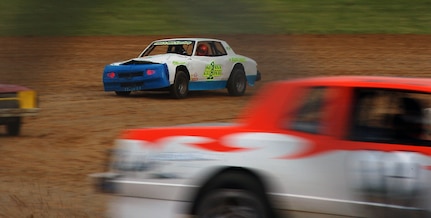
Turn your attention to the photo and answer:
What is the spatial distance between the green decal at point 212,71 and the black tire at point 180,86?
401mm

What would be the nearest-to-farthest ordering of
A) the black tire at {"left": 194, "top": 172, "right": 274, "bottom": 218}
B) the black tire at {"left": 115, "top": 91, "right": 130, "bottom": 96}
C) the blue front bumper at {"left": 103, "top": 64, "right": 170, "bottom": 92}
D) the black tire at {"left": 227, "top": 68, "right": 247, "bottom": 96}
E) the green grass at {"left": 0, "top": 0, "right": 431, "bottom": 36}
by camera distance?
the green grass at {"left": 0, "top": 0, "right": 431, "bottom": 36} < the black tire at {"left": 194, "top": 172, "right": 274, "bottom": 218} < the black tire at {"left": 227, "top": 68, "right": 247, "bottom": 96} < the blue front bumper at {"left": 103, "top": 64, "right": 170, "bottom": 92} < the black tire at {"left": 115, "top": 91, "right": 130, "bottom": 96}

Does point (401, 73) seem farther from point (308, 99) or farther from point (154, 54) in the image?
point (308, 99)

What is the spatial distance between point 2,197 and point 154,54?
10.4 m

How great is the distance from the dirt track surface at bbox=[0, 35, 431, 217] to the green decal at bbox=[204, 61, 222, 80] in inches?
17.9

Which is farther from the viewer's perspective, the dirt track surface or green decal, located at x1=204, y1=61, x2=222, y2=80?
green decal, located at x1=204, y1=61, x2=222, y2=80

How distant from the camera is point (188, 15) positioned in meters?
1.49

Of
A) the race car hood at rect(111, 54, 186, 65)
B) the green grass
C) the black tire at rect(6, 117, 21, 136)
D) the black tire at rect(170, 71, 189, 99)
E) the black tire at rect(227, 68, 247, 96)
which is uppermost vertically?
the green grass

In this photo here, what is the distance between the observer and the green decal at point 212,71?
1705 cm

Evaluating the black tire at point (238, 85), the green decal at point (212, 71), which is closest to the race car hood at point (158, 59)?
the green decal at point (212, 71)

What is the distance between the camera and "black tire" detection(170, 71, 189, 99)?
1700 centimetres

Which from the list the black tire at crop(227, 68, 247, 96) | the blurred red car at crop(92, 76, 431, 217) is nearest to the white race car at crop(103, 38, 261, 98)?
the black tire at crop(227, 68, 247, 96)

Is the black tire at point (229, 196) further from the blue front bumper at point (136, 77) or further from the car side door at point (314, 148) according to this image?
the blue front bumper at point (136, 77)

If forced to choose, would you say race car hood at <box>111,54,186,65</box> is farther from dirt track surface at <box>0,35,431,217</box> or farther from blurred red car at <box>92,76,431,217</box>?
blurred red car at <box>92,76,431,217</box>

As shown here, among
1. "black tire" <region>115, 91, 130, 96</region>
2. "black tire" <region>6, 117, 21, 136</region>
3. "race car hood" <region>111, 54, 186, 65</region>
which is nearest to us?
"black tire" <region>6, 117, 21, 136</region>
